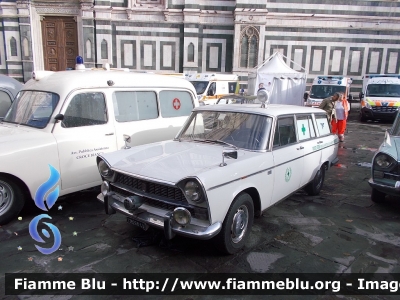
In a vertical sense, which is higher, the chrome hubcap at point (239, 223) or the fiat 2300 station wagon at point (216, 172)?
the fiat 2300 station wagon at point (216, 172)

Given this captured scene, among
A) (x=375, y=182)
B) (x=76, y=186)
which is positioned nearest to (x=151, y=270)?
(x=76, y=186)

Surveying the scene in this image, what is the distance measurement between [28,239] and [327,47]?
22471 millimetres

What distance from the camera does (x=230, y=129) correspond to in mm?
4590

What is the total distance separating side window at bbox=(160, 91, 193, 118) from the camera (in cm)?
644

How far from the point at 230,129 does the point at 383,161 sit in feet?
8.92

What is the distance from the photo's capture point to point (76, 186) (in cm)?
501

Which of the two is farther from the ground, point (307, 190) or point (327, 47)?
point (327, 47)

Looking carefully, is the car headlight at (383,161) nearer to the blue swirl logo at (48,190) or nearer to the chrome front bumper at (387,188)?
the chrome front bumper at (387,188)

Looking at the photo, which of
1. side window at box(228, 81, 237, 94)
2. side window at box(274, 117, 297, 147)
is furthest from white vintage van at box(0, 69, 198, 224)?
side window at box(228, 81, 237, 94)

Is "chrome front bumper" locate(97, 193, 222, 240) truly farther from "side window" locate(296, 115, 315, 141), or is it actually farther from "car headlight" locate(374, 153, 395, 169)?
"car headlight" locate(374, 153, 395, 169)

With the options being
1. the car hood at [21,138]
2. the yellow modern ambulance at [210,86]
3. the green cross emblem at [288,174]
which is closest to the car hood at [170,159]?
the green cross emblem at [288,174]

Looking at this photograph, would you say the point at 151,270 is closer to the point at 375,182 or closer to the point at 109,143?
the point at 109,143

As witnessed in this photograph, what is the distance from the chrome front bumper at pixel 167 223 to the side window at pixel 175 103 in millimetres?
2879

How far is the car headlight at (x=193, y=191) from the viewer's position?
129 inches
